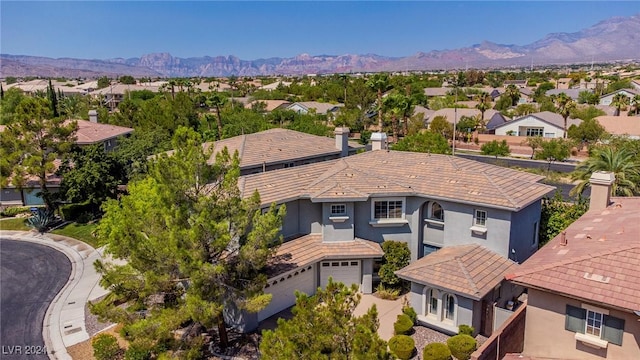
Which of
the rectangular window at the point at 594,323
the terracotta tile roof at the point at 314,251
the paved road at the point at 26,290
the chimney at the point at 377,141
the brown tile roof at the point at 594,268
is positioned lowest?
the paved road at the point at 26,290

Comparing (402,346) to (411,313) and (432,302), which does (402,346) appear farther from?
→ (432,302)

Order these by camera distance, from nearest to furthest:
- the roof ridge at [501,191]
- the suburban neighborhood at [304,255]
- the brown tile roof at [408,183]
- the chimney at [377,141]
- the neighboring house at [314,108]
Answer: the suburban neighborhood at [304,255], the roof ridge at [501,191], the brown tile roof at [408,183], the chimney at [377,141], the neighboring house at [314,108]

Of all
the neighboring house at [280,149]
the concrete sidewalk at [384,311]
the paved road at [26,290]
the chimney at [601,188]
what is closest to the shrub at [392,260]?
the concrete sidewalk at [384,311]

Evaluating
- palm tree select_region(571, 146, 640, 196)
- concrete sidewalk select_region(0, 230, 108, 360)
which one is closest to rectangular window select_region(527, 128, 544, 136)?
palm tree select_region(571, 146, 640, 196)

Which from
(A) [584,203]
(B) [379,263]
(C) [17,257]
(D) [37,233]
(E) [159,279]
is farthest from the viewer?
(D) [37,233]

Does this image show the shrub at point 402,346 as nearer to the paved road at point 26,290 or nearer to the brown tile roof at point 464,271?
the brown tile roof at point 464,271

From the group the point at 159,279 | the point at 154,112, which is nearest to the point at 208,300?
the point at 159,279

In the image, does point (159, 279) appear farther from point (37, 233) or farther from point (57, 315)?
point (37, 233)
